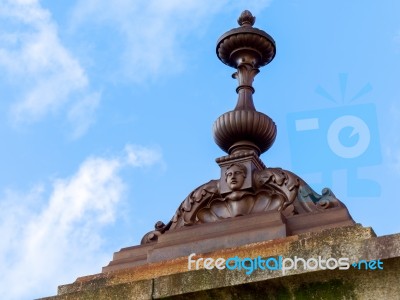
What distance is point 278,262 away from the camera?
5.90 metres

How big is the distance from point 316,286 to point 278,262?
313 mm

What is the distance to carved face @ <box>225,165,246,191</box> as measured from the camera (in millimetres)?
7590

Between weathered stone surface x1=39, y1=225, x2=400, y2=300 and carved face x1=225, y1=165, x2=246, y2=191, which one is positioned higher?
carved face x1=225, y1=165, x2=246, y2=191

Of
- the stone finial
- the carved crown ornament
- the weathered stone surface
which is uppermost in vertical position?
the stone finial

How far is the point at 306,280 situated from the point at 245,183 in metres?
1.85

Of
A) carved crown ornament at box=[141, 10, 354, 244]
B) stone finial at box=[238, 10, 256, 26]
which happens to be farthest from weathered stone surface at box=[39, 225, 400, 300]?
stone finial at box=[238, 10, 256, 26]

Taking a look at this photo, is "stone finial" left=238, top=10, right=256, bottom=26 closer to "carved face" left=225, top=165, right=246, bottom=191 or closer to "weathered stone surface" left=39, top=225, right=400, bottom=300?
"carved face" left=225, top=165, right=246, bottom=191

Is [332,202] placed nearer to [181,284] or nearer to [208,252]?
[208,252]

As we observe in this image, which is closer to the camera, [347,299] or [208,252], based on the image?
[347,299]

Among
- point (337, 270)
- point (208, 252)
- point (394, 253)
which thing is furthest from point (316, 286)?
point (208, 252)

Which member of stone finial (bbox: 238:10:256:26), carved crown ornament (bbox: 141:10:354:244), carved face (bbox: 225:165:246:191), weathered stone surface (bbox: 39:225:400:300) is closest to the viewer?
weathered stone surface (bbox: 39:225:400:300)

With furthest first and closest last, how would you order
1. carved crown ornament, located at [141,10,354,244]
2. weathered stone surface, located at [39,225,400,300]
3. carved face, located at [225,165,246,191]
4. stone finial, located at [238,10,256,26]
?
stone finial, located at [238,10,256,26] < carved face, located at [225,165,246,191] < carved crown ornament, located at [141,10,354,244] < weathered stone surface, located at [39,225,400,300]

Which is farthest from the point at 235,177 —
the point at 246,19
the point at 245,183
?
the point at 246,19

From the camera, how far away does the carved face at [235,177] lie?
24.9 ft
